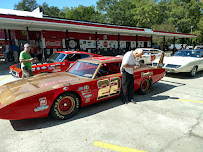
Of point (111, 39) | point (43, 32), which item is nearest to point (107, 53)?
point (111, 39)

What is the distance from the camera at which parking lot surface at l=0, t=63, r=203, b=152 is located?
8.61ft

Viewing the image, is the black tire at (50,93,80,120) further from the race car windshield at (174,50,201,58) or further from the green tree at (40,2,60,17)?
the green tree at (40,2,60,17)

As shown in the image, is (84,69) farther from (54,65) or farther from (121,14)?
(121,14)

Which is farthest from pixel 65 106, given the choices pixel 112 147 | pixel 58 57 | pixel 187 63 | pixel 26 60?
pixel 187 63

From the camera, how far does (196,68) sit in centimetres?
837

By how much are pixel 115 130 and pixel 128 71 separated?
1.84 metres

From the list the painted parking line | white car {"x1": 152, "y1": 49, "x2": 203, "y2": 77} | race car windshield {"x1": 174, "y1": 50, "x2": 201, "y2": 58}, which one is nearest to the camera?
the painted parking line

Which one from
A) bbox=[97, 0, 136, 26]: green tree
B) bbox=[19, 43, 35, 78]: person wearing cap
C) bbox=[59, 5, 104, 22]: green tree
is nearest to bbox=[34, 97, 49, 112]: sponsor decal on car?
bbox=[19, 43, 35, 78]: person wearing cap

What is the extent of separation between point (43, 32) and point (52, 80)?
13.6 metres

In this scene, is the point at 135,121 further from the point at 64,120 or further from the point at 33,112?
the point at 33,112

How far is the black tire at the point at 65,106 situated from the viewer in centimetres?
337

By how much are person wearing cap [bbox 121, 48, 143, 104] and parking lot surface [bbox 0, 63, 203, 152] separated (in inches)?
12.7

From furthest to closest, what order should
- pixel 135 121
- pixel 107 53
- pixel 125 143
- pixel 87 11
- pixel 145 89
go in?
pixel 87 11
pixel 107 53
pixel 145 89
pixel 135 121
pixel 125 143

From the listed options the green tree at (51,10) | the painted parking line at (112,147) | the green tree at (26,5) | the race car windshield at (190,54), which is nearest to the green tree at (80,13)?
the green tree at (51,10)
